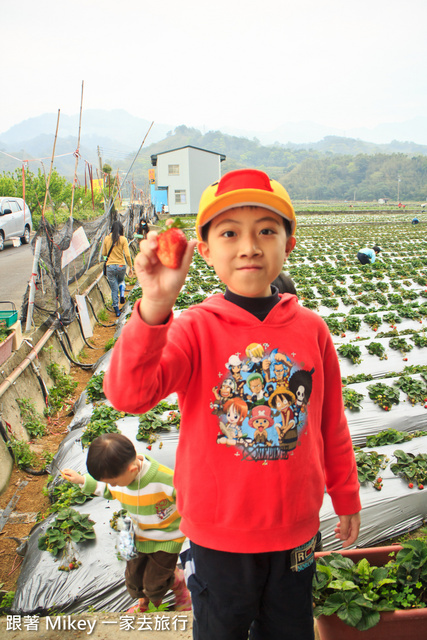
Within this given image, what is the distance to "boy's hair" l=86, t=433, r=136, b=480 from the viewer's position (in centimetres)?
251

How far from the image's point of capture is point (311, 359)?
5.19ft

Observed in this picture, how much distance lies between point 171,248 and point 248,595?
119 cm

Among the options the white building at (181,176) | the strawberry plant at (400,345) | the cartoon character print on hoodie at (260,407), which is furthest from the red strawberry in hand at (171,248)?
the white building at (181,176)

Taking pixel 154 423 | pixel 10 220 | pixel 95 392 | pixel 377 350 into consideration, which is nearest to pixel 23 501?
pixel 95 392

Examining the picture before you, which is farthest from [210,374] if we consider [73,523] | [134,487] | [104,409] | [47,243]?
[47,243]

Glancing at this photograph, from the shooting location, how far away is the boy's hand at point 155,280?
4.01 feet

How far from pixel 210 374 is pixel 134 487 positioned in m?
1.57

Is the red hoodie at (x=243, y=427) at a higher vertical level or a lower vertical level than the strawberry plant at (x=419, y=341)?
higher

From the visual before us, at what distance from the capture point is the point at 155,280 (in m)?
1.24

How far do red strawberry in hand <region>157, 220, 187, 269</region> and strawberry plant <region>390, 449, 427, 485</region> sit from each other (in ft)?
11.6

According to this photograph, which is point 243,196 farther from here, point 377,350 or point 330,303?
point 330,303

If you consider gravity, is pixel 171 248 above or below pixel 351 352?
above

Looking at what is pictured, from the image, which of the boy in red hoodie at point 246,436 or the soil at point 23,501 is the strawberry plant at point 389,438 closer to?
the boy in red hoodie at point 246,436

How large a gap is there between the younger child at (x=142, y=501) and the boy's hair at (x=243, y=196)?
5.31 feet
